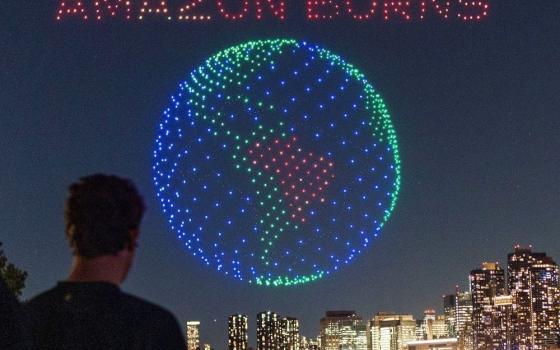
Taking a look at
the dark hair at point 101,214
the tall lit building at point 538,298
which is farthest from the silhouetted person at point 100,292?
the tall lit building at point 538,298

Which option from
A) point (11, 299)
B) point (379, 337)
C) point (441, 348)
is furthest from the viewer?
point (379, 337)

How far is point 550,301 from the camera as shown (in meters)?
175

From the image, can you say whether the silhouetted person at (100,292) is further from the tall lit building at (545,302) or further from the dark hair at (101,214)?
the tall lit building at (545,302)

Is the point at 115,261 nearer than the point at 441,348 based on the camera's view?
Yes

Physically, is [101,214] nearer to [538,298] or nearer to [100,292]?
[100,292]

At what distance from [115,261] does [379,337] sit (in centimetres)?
14397

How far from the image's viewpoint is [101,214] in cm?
242

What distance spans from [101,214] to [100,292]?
188 millimetres

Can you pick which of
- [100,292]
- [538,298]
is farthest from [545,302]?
[100,292]

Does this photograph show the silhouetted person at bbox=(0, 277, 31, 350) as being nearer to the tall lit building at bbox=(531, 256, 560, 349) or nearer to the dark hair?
the dark hair

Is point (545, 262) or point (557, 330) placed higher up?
point (545, 262)

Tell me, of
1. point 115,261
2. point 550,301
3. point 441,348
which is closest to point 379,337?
point 550,301

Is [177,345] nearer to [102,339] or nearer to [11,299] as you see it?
[102,339]

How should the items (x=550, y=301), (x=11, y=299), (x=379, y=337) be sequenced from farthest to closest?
(x=550, y=301) → (x=379, y=337) → (x=11, y=299)
